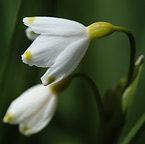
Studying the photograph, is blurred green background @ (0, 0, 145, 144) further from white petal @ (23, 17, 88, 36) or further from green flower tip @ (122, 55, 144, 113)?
white petal @ (23, 17, 88, 36)

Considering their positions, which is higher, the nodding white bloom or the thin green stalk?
the thin green stalk

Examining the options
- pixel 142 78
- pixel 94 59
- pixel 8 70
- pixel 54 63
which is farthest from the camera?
pixel 94 59

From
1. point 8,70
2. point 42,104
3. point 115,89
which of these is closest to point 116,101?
point 115,89

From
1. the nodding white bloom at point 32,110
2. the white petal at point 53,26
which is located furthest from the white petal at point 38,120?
the white petal at point 53,26

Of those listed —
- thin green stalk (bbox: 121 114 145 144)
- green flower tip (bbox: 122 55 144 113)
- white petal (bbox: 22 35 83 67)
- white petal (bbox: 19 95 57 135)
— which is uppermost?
white petal (bbox: 22 35 83 67)

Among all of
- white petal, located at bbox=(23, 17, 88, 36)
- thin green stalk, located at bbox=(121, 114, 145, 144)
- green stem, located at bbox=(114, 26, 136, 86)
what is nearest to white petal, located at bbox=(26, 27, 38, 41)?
white petal, located at bbox=(23, 17, 88, 36)

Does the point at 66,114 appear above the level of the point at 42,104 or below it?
below

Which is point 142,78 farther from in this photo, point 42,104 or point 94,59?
point 42,104

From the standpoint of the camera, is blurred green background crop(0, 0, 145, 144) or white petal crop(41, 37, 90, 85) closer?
white petal crop(41, 37, 90, 85)

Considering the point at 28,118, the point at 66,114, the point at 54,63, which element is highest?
the point at 54,63
